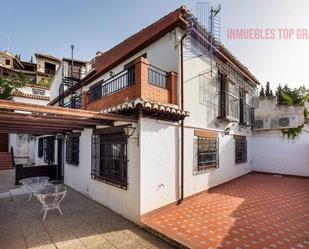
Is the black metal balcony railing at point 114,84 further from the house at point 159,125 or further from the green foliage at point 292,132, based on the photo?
the green foliage at point 292,132

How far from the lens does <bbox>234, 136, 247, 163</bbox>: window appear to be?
11977 millimetres

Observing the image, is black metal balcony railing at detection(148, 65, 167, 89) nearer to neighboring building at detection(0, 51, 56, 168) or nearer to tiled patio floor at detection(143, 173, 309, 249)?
tiled patio floor at detection(143, 173, 309, 249)

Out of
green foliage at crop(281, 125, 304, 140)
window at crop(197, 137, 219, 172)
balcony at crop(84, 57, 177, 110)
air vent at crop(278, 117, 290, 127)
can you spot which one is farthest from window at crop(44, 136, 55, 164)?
green foliage at crop(281, 125, 304, 140)

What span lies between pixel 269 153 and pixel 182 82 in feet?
36.7

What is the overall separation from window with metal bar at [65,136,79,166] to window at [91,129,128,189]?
2180 millimetres

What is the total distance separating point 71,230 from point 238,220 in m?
4.94

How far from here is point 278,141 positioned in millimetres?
14016

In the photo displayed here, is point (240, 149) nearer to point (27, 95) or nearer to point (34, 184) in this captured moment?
point (34, 184)

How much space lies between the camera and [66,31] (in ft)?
28.7

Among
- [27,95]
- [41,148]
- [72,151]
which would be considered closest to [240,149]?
[72,151]

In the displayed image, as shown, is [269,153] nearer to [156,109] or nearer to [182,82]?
[182,82]

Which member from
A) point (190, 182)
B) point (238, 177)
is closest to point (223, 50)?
point (190, 182)

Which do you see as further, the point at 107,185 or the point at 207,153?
the point at 207,153

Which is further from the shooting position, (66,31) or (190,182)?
(66,31)
